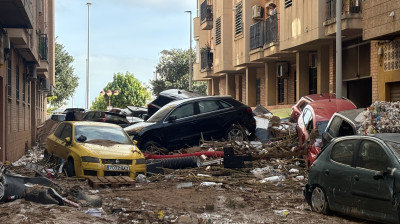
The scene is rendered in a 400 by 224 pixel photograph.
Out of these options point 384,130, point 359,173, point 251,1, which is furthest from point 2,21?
point 251,1

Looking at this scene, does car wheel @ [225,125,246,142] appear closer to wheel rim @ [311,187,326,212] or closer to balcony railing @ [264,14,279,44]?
wheel rim @ [311,187,326,212]

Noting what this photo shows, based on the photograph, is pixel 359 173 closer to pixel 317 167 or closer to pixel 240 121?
pixel 317 167

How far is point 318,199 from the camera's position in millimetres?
11281

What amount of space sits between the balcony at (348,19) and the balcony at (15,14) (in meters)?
11.3

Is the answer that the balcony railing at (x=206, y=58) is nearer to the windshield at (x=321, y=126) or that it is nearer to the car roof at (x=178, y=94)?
the car roof at (x=178, y=94)

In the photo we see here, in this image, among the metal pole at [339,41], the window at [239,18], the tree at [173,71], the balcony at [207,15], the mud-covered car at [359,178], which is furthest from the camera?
the tree at [173,71]

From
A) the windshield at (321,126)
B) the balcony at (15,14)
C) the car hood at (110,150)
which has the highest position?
the balcony at (15,14)

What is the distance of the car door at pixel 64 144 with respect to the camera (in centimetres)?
1765

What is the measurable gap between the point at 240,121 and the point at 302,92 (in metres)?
11.2

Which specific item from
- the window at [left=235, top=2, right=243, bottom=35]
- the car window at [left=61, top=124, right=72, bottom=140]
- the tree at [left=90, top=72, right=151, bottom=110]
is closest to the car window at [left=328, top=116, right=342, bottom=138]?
the car window at [left=61, top=124, right=72, bottom=140]

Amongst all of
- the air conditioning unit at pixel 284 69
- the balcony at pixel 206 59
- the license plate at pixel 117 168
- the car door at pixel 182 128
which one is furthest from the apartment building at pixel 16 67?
the balcony at pixel 206 59

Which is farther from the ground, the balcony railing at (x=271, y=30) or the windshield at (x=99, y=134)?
the balcony railing at (x=271, y=30)

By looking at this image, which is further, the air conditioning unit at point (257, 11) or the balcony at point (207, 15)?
the balcony at point (207, 15)

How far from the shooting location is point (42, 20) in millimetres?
39000
